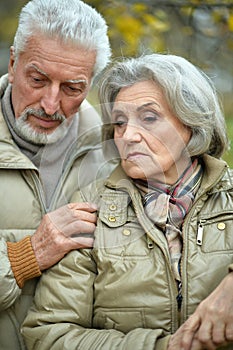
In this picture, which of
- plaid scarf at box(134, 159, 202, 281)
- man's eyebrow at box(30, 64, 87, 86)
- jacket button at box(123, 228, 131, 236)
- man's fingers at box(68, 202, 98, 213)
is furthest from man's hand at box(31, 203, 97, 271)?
man's eyebrow at box(30, 64, 87, 86)

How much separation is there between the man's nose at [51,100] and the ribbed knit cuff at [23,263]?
63 cm

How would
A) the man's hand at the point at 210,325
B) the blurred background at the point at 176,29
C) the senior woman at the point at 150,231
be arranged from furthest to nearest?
the blurred background at the point at 176,29 → the senior woman at the point at 150,231 → the man's hand at the point at 210,325

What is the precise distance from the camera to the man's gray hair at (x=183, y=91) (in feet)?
10.1

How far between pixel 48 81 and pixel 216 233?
103 cm

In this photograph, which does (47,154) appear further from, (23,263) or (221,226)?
(221,226)

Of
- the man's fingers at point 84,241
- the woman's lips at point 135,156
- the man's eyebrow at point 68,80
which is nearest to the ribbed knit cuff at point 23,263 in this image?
the man's fingers at point 84,241

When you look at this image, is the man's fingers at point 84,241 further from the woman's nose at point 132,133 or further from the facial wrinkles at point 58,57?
the facial wrinkles at point 58,57

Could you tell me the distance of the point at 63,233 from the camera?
124 inches

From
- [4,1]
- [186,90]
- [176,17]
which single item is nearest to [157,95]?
[186,90]

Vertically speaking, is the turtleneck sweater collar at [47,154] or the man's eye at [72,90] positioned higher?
the man's eye at [72,90]

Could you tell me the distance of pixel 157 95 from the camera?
3.08 metres

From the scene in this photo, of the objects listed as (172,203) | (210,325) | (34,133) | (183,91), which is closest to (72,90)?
(34,133)

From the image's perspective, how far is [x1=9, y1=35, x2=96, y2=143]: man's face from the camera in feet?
11.1

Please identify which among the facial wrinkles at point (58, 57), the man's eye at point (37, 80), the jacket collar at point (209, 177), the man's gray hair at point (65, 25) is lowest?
the jacket collar at point (209, 177)
